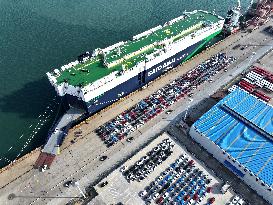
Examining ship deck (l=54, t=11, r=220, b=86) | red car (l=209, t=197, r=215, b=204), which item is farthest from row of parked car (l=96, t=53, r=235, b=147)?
red car (l=209, t=197, r=215, b=204)

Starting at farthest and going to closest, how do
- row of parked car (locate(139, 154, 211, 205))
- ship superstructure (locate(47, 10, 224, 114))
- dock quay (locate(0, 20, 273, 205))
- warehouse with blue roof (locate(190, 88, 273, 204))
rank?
ship superstructure (locate(47, 10, 224, 114)), dock quay (locate(0, 20, 273, 205)), warehouse with blue roof (locate(190, 88, 273, 204)), row of parked car (locate(139, 154, 211, 205))

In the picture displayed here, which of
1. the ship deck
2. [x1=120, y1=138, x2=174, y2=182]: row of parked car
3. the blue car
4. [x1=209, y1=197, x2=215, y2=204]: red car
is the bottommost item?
[x1=209, y1=197, x2=215, y2=204]: red car

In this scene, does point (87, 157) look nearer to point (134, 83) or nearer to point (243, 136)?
point (134, 83)

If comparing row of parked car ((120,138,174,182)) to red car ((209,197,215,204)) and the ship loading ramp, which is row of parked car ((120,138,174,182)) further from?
the ship loading ramp

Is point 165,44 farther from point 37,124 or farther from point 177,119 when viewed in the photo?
point 37,124

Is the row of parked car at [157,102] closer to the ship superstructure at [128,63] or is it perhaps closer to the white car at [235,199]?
the ship superstructure at [128,63]

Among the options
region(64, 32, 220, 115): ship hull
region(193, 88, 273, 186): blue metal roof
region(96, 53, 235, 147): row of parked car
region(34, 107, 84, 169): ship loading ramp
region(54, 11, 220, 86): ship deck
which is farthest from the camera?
region(54, 11, 220, 86): ship deck

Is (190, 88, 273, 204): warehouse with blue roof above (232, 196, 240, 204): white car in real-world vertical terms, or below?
above

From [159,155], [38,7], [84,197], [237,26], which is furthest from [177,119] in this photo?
[38,7]
